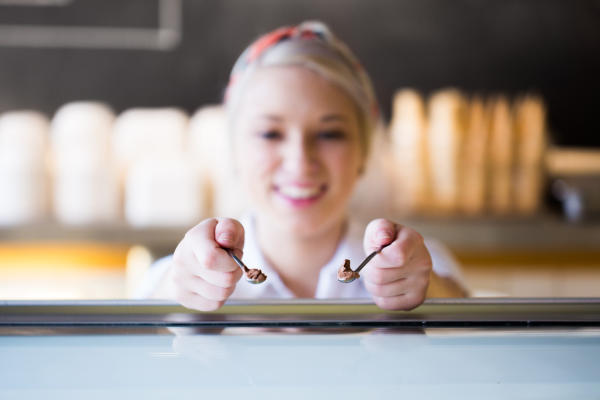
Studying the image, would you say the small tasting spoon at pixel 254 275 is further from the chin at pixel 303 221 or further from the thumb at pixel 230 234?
the chin at pixel 303 221

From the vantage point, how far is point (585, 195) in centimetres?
138

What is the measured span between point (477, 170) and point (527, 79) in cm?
41

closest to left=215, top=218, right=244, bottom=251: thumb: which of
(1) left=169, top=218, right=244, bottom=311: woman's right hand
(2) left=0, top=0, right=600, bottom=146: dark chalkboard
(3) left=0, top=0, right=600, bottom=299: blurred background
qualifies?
(1) left=169, top=218, right=244, bottom=311: woman's right hand

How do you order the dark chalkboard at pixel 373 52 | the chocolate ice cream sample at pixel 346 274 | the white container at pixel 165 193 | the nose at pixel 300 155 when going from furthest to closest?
the dark chalkboard at pixel 373 52
the white container at pixel 165 193
the nose at pixel 300 155
the chocolate ice cream sample at pixel 346 274

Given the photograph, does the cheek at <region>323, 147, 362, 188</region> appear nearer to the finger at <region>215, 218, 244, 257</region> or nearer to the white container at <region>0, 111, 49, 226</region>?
the finger at <region>215, 218, 244, 257</region>

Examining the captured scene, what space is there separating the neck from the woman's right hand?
0.22m

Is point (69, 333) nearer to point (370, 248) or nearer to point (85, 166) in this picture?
point (370, 248)

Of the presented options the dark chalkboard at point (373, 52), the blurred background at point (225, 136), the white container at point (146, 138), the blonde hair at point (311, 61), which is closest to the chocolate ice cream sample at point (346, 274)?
the blonde hair at point (311, 61)

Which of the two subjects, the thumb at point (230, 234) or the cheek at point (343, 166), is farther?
the cheek at point (343, 166)

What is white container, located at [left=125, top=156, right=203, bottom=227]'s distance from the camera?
1.15m

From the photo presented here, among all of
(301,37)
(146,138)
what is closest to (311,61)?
(301,37)

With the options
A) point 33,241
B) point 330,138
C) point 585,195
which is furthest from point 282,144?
point 585,195

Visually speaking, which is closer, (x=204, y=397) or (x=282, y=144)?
(x=204, y=397)

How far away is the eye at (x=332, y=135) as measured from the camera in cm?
50
